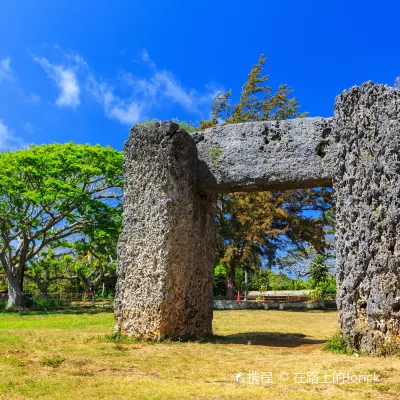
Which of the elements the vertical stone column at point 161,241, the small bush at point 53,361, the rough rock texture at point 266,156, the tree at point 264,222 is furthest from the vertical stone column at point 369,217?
the tree at point 264,222

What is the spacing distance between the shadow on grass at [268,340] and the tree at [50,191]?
37.7ft

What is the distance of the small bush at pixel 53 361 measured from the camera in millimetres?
5012

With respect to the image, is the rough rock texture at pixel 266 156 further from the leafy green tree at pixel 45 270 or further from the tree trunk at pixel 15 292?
the leafy green tree at pixel 45 270

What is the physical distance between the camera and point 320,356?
592 centimetres

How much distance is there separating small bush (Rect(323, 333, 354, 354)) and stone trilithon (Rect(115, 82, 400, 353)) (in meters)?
0.11

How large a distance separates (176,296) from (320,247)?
49.9 ft

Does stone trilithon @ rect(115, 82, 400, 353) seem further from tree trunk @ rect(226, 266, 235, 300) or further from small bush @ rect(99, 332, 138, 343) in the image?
tree trunk @ rect(226, 266, 235, 300)

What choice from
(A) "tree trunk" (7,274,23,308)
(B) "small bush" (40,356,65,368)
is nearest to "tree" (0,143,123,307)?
(A) "tree trunk" (7,274,23,308)

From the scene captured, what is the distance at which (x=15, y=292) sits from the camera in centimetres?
2003

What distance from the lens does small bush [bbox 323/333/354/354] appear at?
6.28 meters

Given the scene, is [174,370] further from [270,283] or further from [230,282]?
[270,283]

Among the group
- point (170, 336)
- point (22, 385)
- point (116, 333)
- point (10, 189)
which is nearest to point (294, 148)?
point (170, 336)

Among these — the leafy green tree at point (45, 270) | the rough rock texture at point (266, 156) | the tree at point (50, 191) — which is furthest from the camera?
the leafy green tree at point (45, 270)

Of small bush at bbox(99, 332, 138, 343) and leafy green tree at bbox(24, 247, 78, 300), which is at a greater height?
leafy green tree at bbox(24, 247, 78, 300)
